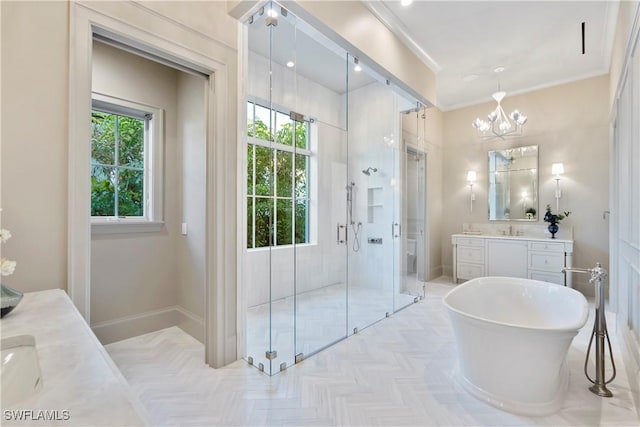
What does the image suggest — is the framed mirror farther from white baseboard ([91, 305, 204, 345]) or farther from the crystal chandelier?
white baseboard ([91, 305, 204, 345])

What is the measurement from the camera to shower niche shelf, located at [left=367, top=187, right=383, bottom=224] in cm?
415

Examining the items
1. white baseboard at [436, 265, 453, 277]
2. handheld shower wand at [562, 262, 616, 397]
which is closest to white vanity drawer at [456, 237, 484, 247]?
white baseboard at [436, 265, 453, 277]

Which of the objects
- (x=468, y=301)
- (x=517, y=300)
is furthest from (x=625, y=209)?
(x=468, y=301)

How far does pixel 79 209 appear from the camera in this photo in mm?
1632

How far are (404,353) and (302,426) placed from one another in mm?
1244

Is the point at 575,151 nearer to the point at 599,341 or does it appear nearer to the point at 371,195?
the point at 371,195

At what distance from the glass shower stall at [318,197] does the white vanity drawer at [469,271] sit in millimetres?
696

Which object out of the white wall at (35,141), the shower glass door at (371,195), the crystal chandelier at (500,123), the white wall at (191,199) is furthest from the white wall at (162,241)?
the crystal chandelier at (500,123)

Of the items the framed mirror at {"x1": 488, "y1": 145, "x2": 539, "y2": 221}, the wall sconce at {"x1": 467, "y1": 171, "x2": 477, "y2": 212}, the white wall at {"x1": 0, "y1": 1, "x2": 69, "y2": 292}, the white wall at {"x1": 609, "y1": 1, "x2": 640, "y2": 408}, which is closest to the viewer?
the white wall at {"x1": 0, "y1": 1, "x2": 69, "y2": 292}

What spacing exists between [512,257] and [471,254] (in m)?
0.57

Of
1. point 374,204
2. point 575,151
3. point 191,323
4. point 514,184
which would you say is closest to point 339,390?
point 191,323

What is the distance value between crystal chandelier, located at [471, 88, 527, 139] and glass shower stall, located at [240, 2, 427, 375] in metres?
0.92

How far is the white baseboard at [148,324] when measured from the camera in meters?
2.71

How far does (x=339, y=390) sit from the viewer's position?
2080 millimetres
